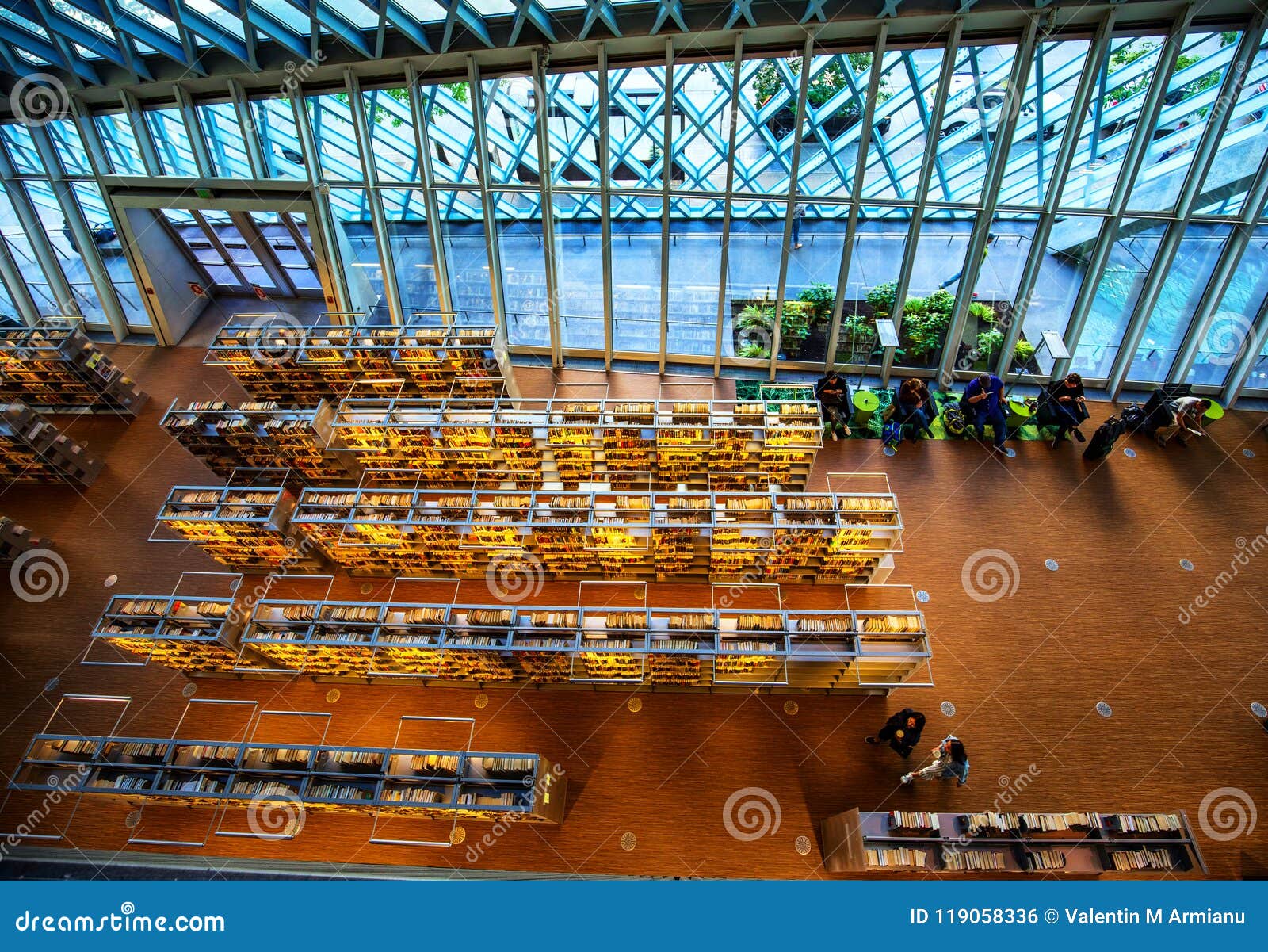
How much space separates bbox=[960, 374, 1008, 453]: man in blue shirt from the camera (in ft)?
40.9

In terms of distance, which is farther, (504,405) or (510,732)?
(504,405)

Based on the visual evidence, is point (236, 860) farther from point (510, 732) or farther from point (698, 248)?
point (698, 248)

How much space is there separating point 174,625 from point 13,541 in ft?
17.2

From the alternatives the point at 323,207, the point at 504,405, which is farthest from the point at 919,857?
the point at 323,207

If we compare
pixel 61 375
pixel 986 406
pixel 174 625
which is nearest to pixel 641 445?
pixel 986 406

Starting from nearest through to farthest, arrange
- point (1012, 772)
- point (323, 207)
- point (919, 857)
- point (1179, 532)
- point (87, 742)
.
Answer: point (919, 857)
point (87, 742)
point (1012, 772)
point (1179, 532)
point (323, 207)

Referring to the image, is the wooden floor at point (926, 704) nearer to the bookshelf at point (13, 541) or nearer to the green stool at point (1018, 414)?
the bookshelf at point (13, 541)

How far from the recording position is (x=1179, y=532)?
1115cm

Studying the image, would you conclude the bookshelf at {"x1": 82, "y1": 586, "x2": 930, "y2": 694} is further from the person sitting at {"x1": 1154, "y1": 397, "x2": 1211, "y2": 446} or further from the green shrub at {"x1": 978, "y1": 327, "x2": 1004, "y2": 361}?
the person sitting at {"x1": 1154, "y1": 397, "x2": 1211, "y2": 446}

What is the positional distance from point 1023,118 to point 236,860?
53.5 ft

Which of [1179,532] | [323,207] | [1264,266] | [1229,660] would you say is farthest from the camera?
[323,207]

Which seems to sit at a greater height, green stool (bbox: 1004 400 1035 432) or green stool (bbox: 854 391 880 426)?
green stool (bbox: 854 391 880 426)

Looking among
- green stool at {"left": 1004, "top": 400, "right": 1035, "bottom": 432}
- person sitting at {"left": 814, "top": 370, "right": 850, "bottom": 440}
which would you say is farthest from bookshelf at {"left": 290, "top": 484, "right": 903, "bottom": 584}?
green stool at {"left": 1004, "top": 400, "right": 1035, "bottom": 432}

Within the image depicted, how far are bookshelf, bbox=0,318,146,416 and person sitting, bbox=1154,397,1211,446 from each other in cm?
2098
